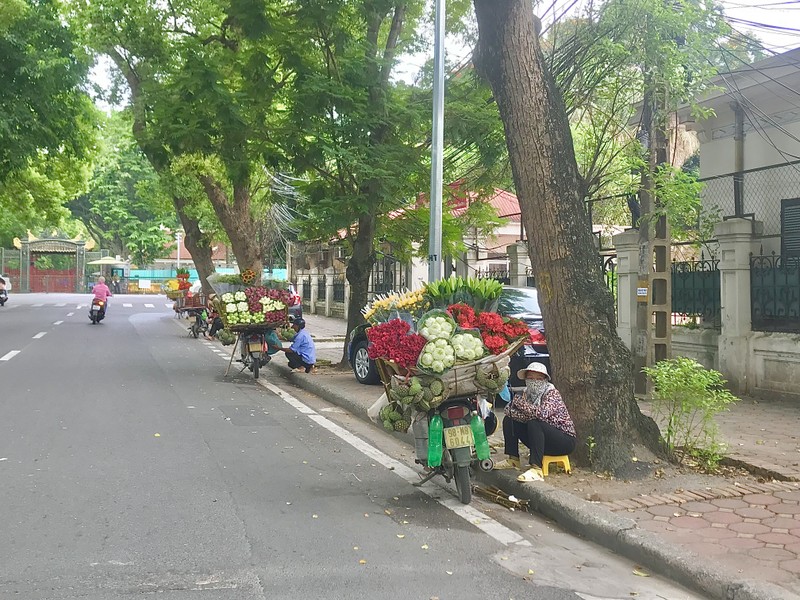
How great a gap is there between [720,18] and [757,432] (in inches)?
218

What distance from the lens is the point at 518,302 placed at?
10891mm

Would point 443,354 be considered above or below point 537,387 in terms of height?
above

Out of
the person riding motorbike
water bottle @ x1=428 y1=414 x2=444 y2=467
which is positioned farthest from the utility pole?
the person riding motorbike

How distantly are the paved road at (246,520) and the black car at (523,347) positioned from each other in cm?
199

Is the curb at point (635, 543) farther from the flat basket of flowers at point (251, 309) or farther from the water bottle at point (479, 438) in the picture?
the flat basket of flowers at point (251, 309)

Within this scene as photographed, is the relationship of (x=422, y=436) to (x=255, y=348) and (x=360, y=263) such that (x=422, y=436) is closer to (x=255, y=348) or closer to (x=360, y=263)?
(x=255, y=348)

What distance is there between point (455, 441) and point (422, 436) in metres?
0.35

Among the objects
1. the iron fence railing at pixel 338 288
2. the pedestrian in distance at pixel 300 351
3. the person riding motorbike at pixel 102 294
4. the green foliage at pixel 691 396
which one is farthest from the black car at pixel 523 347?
the iron fence railing at pixel 338 288

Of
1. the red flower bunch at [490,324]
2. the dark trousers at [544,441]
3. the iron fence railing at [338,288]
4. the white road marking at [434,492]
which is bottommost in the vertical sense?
the white road marking at [434,492]

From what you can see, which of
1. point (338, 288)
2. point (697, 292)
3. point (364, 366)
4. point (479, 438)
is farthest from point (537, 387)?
point (338, 288)

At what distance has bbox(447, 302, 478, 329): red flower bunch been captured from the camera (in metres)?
5.76

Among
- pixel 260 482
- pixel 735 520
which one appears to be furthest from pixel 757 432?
pixel 260 482

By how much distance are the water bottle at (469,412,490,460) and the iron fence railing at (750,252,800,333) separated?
19.0 feet

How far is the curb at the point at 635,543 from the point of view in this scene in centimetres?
391
